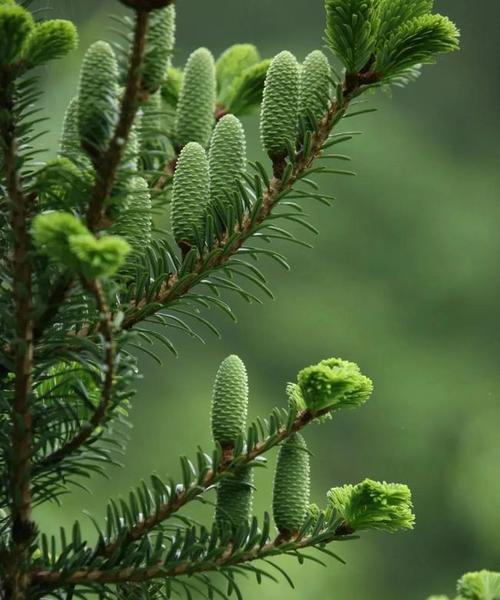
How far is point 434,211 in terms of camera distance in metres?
3.88

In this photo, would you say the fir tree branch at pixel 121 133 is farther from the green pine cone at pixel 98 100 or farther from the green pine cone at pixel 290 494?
the green pine cone at pixel 290 494

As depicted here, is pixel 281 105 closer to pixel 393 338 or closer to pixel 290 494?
pixel 290 494

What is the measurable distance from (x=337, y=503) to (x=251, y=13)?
3.85 meters

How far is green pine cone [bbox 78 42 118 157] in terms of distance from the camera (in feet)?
1.46

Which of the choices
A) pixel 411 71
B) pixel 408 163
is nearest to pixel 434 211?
pixel 408 163

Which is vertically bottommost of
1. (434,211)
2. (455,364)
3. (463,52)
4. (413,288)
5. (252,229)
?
(252,229)

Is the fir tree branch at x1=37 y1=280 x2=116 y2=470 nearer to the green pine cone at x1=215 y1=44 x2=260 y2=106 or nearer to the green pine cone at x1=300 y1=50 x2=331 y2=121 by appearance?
the green pine cone at x1=300 y1=50 x2=331 y2=121

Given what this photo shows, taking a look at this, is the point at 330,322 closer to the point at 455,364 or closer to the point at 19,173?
the point at 455,364

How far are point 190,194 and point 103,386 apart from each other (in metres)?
0.14

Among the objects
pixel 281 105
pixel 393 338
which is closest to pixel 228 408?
pixel 281 105

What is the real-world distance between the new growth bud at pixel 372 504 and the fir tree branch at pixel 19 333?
6.0 inches

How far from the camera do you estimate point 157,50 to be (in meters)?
0.44

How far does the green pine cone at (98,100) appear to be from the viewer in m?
0.44

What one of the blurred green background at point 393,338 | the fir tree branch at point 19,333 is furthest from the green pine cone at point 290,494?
the blurred green background at point 393,338
